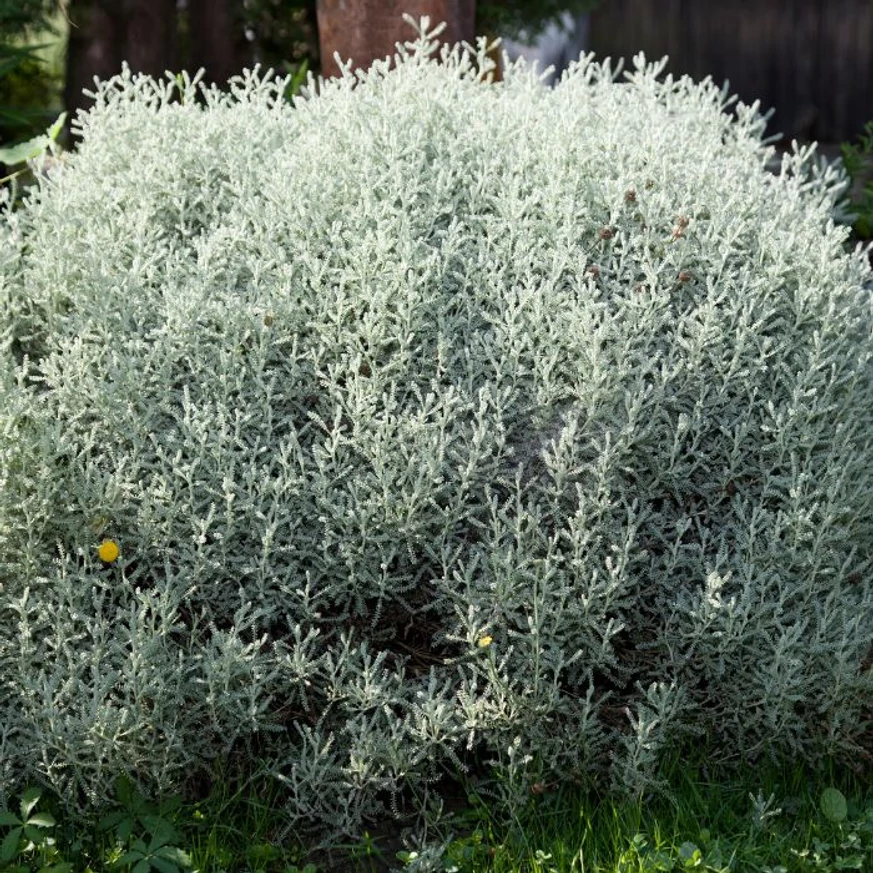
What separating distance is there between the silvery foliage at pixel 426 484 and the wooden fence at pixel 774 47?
23.1ft

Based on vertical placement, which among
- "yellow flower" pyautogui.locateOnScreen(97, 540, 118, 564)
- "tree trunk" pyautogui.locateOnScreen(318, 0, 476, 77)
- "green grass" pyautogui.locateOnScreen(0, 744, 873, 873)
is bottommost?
"green grass" pyautogui.locateOnScreen(0, 744, 873, 873)

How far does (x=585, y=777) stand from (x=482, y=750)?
0.27 m

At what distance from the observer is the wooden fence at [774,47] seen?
32.6 ft

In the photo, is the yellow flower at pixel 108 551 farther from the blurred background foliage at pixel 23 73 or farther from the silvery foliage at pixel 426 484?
the blurred background foliage at pixel 23 73

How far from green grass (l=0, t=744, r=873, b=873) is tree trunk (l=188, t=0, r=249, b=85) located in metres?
5.33

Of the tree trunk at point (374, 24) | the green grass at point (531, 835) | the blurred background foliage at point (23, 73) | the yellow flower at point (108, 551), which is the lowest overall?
the green grass at point (531, 835)

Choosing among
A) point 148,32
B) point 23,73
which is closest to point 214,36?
point 148,32

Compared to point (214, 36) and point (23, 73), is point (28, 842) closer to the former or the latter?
point (214, 36)

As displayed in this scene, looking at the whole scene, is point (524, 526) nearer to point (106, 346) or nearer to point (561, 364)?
point (561, 364)

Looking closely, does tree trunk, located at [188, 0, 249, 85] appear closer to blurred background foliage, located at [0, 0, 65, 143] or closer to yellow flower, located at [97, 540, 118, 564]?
blurred background foliage, located at [0, 0, 65, 143]

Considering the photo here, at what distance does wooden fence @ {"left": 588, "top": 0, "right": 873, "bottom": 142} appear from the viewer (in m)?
9.94

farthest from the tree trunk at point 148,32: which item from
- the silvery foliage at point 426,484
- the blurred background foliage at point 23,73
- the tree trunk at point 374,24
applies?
the silvery foliage at point 426,484

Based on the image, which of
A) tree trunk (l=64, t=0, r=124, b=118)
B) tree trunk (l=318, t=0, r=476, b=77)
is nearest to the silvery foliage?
tree trunk (l=318, t=0, r=476, b=77)

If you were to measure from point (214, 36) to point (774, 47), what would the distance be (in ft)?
14.8
